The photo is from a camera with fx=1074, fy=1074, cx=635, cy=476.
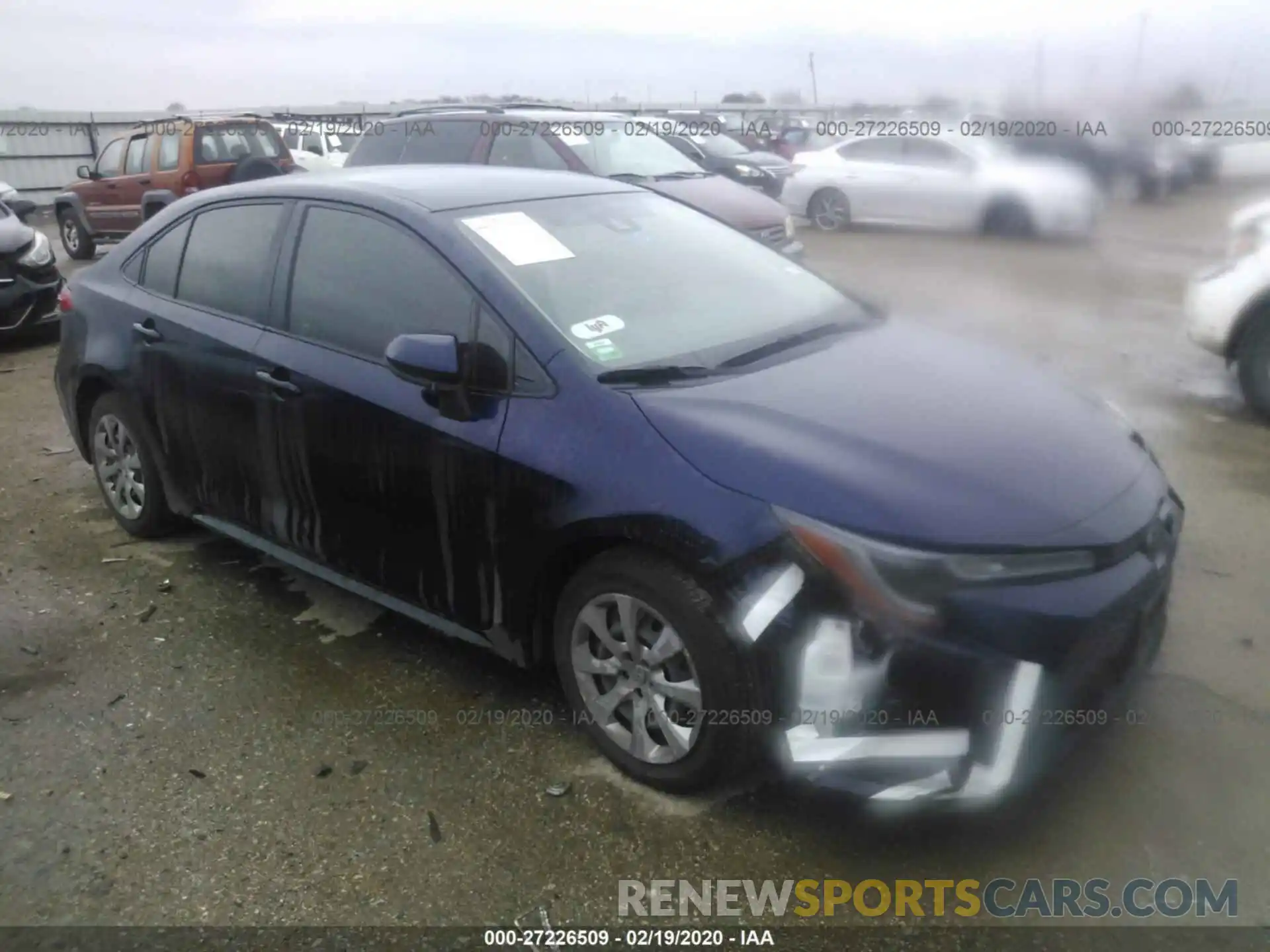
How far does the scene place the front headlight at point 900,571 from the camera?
2.43 metres

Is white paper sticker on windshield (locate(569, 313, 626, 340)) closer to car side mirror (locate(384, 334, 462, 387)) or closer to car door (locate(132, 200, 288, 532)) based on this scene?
car side mirror (locate(384, 334, 462, 387))

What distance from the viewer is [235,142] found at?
13.3 metres

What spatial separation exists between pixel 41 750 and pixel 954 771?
2.69 meters

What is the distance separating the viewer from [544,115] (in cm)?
936

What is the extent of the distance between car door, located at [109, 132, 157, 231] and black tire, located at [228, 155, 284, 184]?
110 centimetres

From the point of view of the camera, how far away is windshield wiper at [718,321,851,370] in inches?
127

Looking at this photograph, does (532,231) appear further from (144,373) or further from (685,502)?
(144,373)

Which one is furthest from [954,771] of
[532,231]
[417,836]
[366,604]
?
[366,604]

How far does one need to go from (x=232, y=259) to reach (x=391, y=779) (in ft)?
6.89

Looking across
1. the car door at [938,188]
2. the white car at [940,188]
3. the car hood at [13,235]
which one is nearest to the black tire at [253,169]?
the car hood at [13,235]

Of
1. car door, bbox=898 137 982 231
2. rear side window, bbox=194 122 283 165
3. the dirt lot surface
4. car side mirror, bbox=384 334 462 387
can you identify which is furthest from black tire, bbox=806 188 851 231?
car side mirror, bbox=384 334 462 387

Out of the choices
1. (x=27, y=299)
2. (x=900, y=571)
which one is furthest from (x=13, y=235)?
(x=900, y=571)

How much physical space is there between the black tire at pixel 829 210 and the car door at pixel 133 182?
8.52 meters

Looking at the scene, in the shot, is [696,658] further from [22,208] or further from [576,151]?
[22,208]
